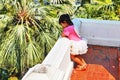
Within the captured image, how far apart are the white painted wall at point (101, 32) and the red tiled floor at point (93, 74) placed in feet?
3.51

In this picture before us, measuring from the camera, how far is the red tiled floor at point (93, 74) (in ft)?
15.7

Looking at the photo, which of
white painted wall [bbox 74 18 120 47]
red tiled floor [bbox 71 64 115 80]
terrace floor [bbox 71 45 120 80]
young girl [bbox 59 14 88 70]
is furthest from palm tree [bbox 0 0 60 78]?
young girl [bbox 59 14 88 70]

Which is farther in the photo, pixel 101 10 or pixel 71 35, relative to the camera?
pixel 101 10

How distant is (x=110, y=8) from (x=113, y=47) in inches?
124

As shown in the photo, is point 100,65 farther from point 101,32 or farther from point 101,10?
point 101,10

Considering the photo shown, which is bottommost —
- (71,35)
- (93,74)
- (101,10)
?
(101,10)

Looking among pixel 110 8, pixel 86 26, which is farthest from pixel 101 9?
pixel 86 26

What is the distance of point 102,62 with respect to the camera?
17.6 feet

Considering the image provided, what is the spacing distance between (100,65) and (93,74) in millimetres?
389

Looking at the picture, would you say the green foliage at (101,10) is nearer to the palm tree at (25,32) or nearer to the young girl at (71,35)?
the palm tree at (25,32)

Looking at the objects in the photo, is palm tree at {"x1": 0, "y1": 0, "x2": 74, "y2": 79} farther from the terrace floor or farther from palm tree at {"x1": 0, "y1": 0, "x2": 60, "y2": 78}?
the terrace floor

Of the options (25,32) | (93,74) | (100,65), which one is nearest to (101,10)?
(25,32)

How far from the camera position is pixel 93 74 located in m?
4.90

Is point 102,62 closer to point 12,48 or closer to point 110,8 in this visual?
point 12,48
